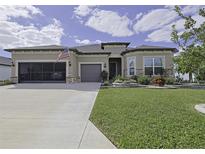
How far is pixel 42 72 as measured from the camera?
90.3 feet

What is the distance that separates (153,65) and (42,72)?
13754 millimetres

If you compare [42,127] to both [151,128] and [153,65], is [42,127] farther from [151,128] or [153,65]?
[153,65]

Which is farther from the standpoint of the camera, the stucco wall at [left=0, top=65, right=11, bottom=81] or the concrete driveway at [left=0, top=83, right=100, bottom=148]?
the stucco wall at [left=0, top=65, right=11, bottom=81]

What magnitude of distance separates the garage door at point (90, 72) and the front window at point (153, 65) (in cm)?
627

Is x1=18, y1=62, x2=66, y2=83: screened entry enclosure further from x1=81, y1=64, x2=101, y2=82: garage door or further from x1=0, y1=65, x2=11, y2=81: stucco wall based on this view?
x1=0, y1=65, x2=11, y2=81: stucco wall

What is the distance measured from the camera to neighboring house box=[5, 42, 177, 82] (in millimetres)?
26172

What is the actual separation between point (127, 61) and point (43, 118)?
851 inches

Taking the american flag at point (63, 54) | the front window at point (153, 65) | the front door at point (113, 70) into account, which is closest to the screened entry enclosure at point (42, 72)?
the american flag at point (63, 54)

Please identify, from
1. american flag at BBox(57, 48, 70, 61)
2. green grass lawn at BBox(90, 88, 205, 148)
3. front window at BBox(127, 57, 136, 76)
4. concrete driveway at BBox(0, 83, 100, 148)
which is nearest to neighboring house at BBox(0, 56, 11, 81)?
american flag at BBox(57, 48, 70, 61)

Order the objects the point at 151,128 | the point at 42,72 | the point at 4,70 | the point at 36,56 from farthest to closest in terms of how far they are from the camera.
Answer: the point at 4,70
the point at 42,72
the point at 36,56
the point at 151,128

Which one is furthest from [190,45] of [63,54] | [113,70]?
[113,70]

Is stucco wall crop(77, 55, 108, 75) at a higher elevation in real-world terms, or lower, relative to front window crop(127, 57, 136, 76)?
higher
